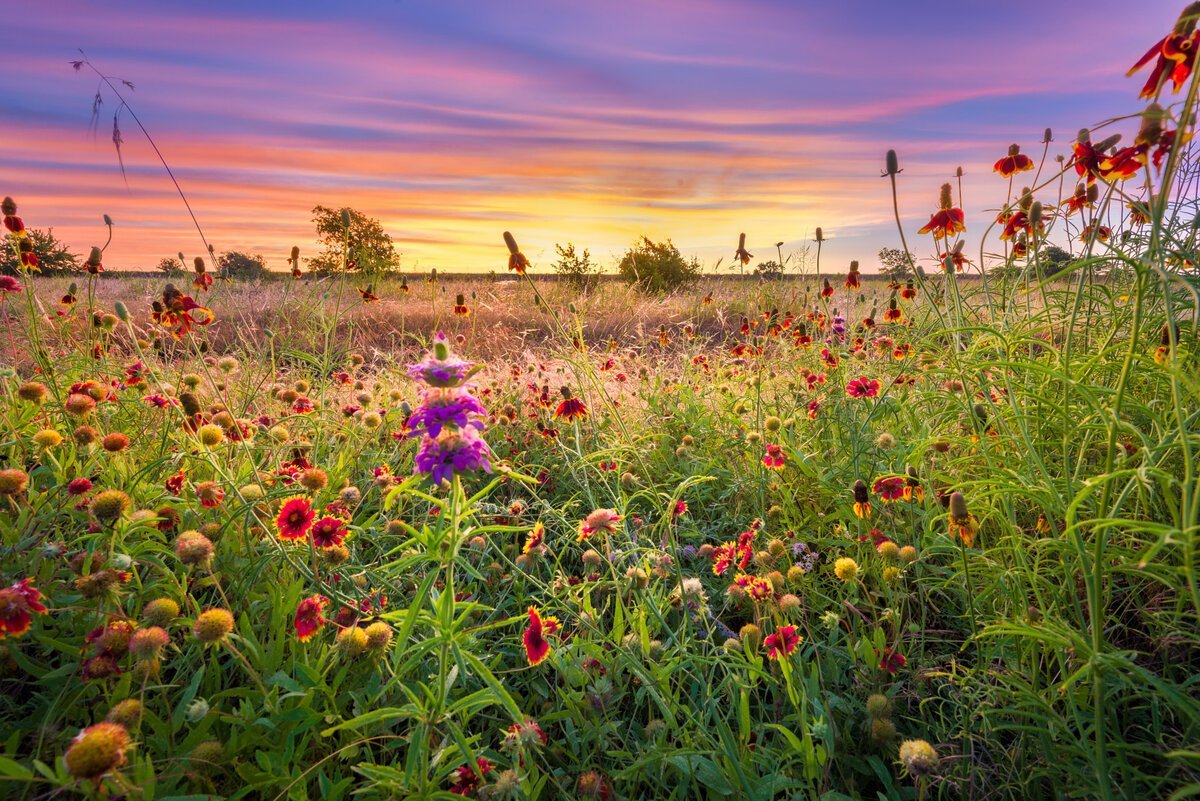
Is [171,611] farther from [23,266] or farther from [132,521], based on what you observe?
[23,266]

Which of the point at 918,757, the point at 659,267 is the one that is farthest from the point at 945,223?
the point at 659,267

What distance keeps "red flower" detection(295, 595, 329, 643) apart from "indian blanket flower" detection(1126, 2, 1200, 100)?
6.82ft

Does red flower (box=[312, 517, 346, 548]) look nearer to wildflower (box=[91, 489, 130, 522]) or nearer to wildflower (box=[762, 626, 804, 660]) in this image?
wildflower (box=[91, 489, 130, 522])

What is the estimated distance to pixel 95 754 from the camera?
0.84 meters

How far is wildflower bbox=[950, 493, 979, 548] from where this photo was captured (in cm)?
117

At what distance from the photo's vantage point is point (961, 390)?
6.93 feet

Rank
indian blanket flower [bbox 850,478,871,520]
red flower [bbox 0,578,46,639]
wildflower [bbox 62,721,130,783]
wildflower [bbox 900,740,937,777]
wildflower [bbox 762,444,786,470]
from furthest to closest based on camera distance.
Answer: wildflower [bbox 762,444,786,470] → indian blanket flower [bbox 850,478,871,520] → red flower [bbox 0,578,46,639] → wildflower [bbox 900,740,937,777] → wildflower [bbox 62,721,130,783]

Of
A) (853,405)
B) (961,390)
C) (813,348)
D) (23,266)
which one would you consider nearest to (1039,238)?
(961,390)

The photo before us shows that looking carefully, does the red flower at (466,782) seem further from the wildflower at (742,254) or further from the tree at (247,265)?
the tree at (247,265)

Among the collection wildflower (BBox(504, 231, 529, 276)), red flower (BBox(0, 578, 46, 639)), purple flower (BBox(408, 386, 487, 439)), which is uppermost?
wildflower (BBox(504, 231, 529, 276))

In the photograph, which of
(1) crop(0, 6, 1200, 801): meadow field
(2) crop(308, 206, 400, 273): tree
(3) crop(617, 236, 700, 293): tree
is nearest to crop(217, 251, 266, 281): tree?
(2) crop(308, 206, 400, 273): tree

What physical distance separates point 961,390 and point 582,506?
161 centimetres

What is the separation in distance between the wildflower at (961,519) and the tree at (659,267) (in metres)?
11.9

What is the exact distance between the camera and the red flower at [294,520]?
137cm
